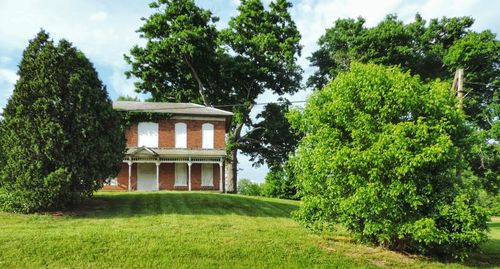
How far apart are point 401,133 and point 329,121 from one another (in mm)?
2304

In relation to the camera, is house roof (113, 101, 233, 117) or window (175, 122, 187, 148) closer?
house roof (113, 101, 233, 117)

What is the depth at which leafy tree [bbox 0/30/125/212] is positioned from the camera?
15656 millimetres

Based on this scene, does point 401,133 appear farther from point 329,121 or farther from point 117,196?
point 117,196

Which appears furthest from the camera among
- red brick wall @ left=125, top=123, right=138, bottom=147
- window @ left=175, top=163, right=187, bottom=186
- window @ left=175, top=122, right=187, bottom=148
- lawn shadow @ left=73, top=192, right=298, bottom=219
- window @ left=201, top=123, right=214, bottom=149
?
window @ left=175, top=163, right=187, bottom=186

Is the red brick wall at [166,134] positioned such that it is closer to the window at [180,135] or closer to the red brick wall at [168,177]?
the window at [180,135]

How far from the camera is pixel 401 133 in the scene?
12.6 meters

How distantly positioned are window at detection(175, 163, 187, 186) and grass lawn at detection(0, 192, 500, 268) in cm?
1443

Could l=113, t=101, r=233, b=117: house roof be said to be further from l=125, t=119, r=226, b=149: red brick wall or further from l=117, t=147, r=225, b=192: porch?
l=117, t=147, r=225, b=192: porch

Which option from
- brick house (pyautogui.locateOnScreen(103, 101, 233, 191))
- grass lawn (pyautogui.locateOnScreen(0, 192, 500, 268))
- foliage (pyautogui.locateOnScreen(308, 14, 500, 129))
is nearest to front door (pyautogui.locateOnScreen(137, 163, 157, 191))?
brick house (pyautogui.locateOnScreen(103, 101, 233, 191))

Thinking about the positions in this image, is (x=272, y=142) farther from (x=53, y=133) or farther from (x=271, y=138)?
(x=53, y=133)

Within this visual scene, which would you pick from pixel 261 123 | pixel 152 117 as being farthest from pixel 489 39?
pixel 152 117

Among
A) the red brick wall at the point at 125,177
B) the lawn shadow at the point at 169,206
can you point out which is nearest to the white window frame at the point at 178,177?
the red brick wall at the point at 125,177

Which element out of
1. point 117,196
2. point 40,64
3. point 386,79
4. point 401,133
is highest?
point 40,64

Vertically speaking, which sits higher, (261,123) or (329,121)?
(261,123)
